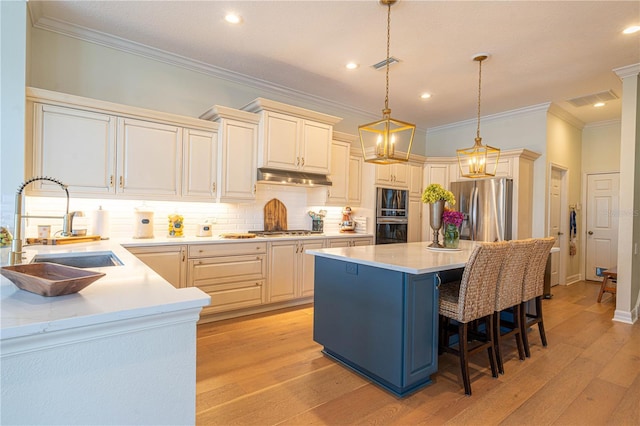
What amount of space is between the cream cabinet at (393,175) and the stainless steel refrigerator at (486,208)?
89 cm

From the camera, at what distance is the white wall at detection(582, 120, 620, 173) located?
5.82m

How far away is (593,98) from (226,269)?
5.45 metres

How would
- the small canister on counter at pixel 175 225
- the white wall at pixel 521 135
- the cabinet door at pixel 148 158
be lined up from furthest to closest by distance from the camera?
1. the white wall at pixel 521 135
2. the small canister on counter at pixel 175 225
3. the cabinet door at pixel 148 158

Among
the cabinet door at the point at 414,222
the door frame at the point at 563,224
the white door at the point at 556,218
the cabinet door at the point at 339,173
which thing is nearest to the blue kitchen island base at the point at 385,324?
the cabinet door at the point at 339,173

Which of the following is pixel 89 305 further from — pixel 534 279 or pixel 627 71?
pixel 627 71

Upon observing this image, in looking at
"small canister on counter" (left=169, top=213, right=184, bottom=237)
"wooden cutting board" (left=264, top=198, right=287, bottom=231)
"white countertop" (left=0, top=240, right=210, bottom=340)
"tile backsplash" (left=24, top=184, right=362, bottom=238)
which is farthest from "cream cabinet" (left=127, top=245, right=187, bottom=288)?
"white countertop" (left=0, top=240, right=210, bottom=340)

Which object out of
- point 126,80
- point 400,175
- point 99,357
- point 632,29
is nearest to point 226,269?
point 126,80

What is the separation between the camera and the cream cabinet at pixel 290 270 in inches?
156

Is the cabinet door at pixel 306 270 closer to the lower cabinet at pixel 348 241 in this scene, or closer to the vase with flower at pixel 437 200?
the lower cabinet at pixel 348 241

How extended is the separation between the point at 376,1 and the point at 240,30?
1.28 meters

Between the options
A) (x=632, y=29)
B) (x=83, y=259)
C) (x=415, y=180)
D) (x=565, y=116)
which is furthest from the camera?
(x=415, y=180)

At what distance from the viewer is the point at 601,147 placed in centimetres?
601

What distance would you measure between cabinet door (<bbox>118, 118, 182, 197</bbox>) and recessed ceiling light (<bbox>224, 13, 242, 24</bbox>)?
46.9 inches

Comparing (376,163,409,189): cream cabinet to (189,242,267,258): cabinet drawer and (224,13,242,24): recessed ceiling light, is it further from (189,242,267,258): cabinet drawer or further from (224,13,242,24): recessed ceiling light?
(224,13,242,24): recessed ceiling light
